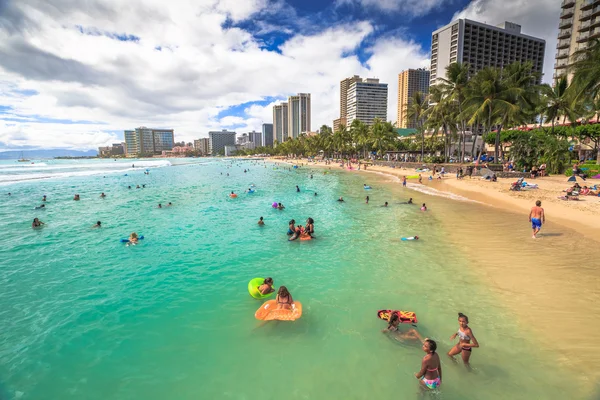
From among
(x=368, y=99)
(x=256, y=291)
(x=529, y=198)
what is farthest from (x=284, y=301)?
(x=368, y=99)

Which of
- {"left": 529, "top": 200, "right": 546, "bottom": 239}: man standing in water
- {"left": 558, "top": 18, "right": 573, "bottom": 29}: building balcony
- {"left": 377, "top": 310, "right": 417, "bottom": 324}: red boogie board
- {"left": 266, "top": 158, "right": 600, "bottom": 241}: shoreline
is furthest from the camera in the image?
{"left": 558, "top": 18, "right": 573, "bottom": 29}: building balcony

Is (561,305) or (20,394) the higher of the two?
(561,305)

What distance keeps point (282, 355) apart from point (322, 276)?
401 cm

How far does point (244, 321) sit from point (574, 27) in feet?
322

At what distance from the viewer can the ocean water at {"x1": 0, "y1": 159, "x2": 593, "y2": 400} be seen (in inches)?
215

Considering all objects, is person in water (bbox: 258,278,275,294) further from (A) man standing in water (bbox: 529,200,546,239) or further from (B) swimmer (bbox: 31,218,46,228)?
(B) swimmer (bbox: 31,218,46,228)

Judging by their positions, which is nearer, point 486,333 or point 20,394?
point 20,394

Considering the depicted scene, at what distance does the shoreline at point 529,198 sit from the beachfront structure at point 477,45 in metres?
84.6

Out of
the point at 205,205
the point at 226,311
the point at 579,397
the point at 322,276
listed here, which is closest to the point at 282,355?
the point at 226,311

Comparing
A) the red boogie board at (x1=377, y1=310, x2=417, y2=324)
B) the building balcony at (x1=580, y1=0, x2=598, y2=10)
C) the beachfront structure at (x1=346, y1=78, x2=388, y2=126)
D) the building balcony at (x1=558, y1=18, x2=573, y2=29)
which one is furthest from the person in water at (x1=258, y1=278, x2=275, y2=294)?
the beachfront structure at (x1=346, y1=78, x2=388, y2=126)

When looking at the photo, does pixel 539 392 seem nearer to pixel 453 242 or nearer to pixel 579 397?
pixel 579 397

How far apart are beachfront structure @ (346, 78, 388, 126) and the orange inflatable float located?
161956 millimetres

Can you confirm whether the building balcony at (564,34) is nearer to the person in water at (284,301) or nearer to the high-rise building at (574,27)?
the high-rise building at (574,27)

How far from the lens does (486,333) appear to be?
6.63 m
